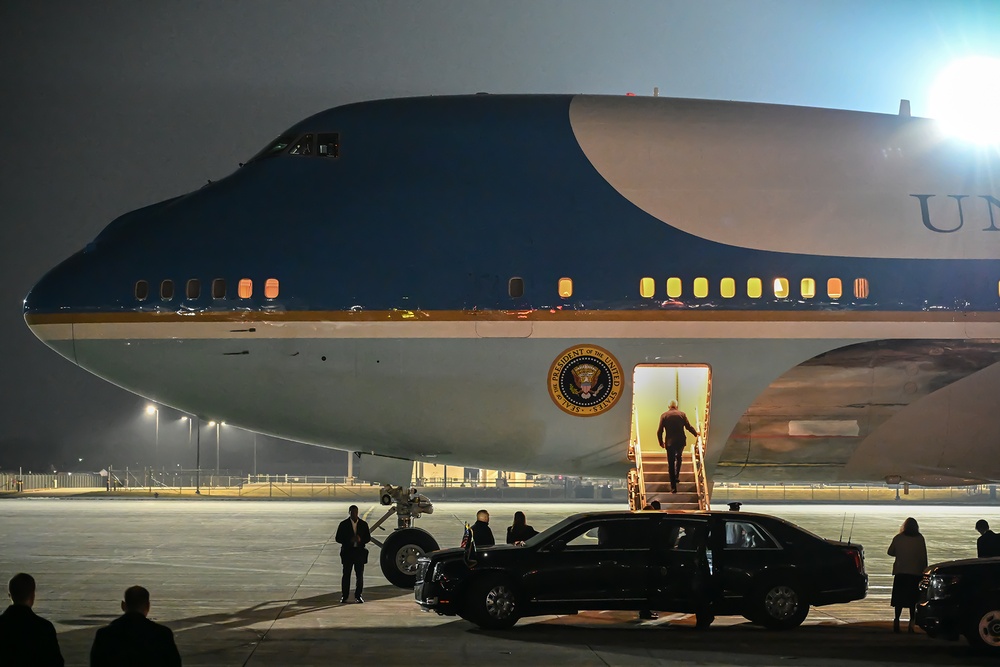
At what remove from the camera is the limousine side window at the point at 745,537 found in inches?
649

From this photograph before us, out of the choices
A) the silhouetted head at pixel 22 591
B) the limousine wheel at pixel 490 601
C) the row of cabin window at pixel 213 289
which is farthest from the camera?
the row of cabin window at pixel 213 289

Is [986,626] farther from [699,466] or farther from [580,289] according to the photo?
[580,289]

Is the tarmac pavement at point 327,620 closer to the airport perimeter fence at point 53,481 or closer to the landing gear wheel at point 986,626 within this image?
the landing gear wheel at point 986,626

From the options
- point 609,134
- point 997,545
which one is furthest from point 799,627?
point 609,134

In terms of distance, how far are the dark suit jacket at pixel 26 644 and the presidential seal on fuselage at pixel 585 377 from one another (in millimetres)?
10732

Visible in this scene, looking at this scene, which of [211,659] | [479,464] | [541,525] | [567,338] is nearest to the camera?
[211,659]

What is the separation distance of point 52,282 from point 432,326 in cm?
603

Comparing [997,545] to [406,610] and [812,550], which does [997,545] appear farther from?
[406,610]

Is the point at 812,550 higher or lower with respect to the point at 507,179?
lower

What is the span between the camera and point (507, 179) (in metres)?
18.4

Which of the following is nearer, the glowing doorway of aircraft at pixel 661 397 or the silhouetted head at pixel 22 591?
the silhouetted head at pixel 22 591

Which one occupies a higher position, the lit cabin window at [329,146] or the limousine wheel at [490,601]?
the lit cabin window at [329,146]

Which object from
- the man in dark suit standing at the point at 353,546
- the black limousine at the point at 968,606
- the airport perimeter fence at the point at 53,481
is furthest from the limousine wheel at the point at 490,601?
the airport perimeter fence at the point at 53,481

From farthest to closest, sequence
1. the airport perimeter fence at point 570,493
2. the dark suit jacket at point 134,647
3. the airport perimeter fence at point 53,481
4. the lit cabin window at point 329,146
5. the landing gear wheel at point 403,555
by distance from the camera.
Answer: the airport perimeter fence at point 53,481 < the airport perimeter fence at point 570,493 < the landing gear wheel at point 403,555 < the lit cabin window at point 329,146 < the dark suit jacket at point 134,647
